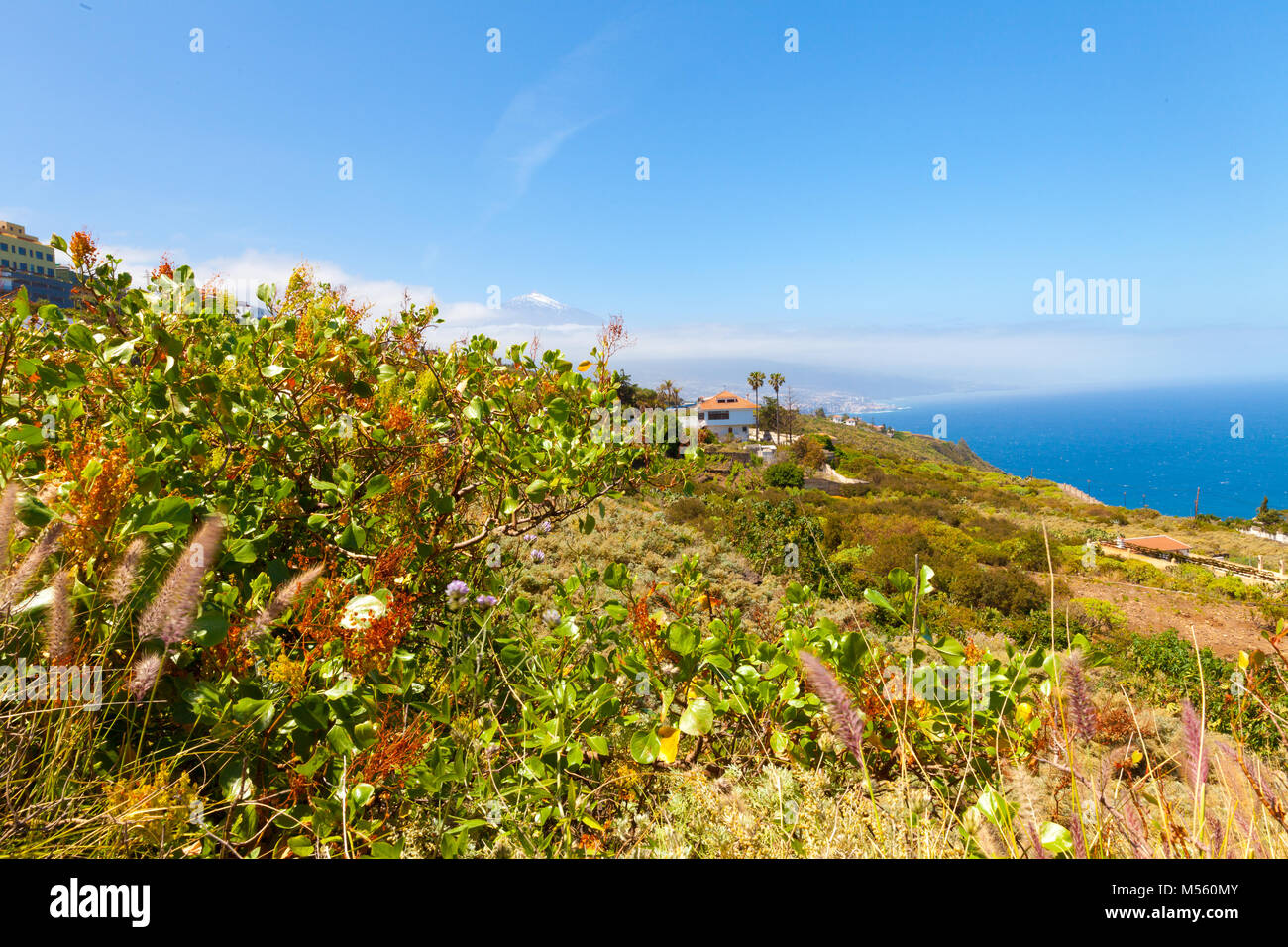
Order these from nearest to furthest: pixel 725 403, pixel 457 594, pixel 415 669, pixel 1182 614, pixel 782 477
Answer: pixel 415 669, pixel 457 594, pixel 1182 614, pixel 782 477, pixel 725 403

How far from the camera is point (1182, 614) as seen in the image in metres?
16.3

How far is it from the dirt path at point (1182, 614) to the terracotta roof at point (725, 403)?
4569cm

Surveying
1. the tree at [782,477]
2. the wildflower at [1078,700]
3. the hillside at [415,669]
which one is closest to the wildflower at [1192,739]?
the hillside at [415,669]

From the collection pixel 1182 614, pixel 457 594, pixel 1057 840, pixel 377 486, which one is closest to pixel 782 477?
pixel 1182 614

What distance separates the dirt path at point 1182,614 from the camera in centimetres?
1351

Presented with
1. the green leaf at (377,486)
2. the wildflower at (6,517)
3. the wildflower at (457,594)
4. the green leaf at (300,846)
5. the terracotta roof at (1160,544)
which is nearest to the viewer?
the wildflower at (6,517)

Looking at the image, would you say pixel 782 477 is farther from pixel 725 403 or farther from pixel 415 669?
pixel 725 403

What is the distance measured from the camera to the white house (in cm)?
6259

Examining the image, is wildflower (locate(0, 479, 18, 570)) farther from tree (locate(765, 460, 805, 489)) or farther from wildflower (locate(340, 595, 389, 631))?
tree (locate(765, 460, 805, 489))

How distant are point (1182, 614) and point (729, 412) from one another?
164 ft

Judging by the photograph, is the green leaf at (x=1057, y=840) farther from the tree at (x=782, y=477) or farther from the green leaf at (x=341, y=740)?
the tree at (x=782, y=477)

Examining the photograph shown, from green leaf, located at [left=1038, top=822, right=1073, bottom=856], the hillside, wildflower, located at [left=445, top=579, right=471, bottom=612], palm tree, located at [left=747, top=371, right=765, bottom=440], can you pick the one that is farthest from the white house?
green leaf, located at [left=1038, top=822, right=1073, bottom=856]

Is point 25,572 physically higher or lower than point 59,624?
higher
